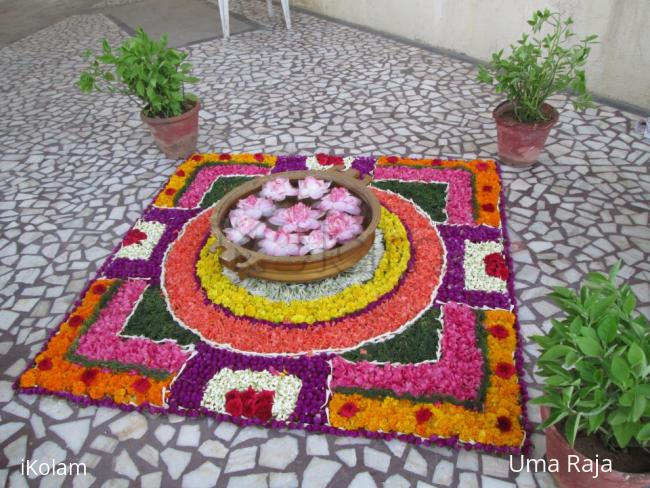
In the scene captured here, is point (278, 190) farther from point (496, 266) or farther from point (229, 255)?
point (496, 266)

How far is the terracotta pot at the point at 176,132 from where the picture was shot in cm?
445

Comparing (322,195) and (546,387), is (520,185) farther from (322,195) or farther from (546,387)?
(546,387)

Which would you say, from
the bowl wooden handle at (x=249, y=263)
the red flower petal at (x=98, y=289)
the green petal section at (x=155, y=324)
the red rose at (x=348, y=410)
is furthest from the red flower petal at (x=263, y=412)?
the red flower petal at (x=98, y=289)

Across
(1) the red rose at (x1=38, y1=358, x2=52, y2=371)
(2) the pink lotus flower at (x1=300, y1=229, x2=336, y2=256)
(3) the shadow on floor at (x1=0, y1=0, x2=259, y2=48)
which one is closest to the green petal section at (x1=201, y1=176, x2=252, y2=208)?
(2) the pink lotus flower at (x1=300, y1=229, x2=336, y2=256)

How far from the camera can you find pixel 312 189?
126 inches

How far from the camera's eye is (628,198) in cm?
381

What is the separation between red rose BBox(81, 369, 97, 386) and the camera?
271 centimetres

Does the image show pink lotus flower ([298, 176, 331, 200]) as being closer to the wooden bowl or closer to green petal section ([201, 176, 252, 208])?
the wooden bowl

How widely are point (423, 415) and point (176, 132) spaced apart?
10.6 ft

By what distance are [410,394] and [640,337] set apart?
108cm

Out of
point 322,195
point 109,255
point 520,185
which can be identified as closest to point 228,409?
Result: point 322,195

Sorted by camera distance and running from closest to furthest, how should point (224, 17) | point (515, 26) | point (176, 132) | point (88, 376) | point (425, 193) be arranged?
point (88, 376), point (425, 193), point (176, 132), point (515, 26), point (224, 17)

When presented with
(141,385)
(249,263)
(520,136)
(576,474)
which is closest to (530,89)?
(520,136)

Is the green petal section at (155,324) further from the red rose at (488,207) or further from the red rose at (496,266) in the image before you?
the red rose at (488,207)
